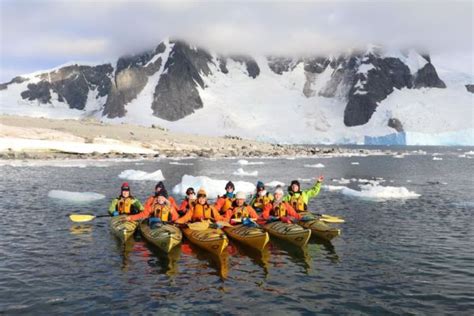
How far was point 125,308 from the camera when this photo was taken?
1126 cm

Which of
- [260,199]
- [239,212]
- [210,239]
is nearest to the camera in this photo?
[210,239]

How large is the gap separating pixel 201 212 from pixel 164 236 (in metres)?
2.34

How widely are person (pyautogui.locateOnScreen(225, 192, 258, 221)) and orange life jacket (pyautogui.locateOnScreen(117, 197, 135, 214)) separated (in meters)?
4.27

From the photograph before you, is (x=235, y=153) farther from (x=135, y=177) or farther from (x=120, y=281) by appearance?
(x=120, y=281)

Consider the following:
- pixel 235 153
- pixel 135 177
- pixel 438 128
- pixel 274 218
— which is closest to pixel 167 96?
pixel 438 128

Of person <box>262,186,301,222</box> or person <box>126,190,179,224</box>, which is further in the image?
person <box>262,186,301,222</box>

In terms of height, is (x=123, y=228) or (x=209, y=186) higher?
(x=209, y=186)

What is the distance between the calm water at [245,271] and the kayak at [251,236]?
0.98 ft

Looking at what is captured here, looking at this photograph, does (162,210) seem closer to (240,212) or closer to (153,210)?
(153,210)

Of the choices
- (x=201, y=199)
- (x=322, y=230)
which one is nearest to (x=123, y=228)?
(x=201, y=199)

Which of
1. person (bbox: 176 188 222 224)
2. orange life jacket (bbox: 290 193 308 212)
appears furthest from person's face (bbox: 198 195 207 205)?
orange life jacket (bbox: 290 193 308 212)

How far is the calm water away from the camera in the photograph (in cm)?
1159

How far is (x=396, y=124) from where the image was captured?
163000mm

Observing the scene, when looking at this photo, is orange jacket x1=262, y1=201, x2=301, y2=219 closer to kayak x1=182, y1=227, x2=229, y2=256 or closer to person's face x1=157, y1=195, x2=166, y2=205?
kayak x1=182, y1=227, x2=229, y2=256
